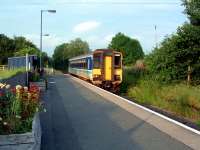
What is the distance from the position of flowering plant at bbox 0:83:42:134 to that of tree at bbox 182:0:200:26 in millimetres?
24724

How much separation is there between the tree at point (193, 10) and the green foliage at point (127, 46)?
224ft

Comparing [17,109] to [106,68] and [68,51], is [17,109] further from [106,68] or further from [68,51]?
[68,51]

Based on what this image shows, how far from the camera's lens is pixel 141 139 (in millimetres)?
11539

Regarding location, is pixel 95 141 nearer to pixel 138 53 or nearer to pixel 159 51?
pixel 159 51

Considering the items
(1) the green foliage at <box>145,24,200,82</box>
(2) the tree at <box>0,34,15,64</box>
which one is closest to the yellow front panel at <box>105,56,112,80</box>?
(1) the green foliage at <box>145,24,200,82</box>

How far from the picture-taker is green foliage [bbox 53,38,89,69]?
121750mm

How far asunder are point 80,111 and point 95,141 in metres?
6.97

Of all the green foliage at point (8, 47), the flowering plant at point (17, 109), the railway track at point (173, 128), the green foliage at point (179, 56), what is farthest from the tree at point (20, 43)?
the flowering plant at point (17, 109)

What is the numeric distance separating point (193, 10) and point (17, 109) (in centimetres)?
2654

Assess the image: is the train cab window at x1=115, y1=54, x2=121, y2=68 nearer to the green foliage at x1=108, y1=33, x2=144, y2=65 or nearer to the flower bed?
the flower bed

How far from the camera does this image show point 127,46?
110m

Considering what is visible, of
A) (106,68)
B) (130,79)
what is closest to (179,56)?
(106,68)

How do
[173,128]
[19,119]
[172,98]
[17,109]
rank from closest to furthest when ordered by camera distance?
1. [19,119]
2. [17,109]
3. [173,128]
4. [172,98]

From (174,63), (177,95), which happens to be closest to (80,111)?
(177,95)
